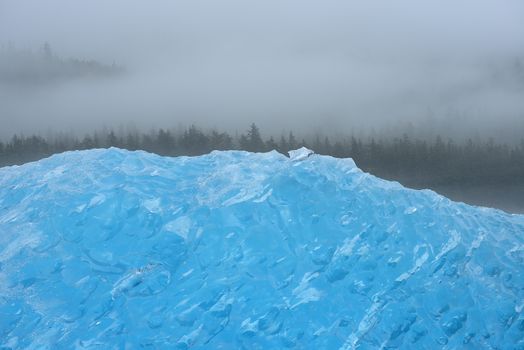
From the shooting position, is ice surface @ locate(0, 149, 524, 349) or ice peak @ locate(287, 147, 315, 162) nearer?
ice surface @ locate(0, 149, 524, 349)

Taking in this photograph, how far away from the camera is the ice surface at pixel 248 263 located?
5.65 meters

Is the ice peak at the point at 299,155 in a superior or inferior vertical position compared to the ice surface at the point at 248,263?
superior

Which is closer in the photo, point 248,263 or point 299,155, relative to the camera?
point 248,263

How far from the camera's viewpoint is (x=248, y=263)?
624 centimetres

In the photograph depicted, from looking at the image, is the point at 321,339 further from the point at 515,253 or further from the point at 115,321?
the point at 515,253

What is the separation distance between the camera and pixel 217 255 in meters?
6.30

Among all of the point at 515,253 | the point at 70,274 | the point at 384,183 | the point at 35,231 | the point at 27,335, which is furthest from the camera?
the point at 384,183

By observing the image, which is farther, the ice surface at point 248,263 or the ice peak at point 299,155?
the ice peak at point 299,155

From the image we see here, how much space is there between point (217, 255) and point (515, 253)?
4212mm

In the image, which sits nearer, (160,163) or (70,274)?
(70,274)

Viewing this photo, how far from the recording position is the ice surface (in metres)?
5.65

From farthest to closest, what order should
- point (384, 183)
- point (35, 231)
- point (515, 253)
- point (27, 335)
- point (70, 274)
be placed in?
point (384, 183), point (515, 253), point (35, 231), point (70, 274), point (27, 335)

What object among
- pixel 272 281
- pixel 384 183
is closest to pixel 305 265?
pixel 272 281

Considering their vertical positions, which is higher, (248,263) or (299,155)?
(299,155)
